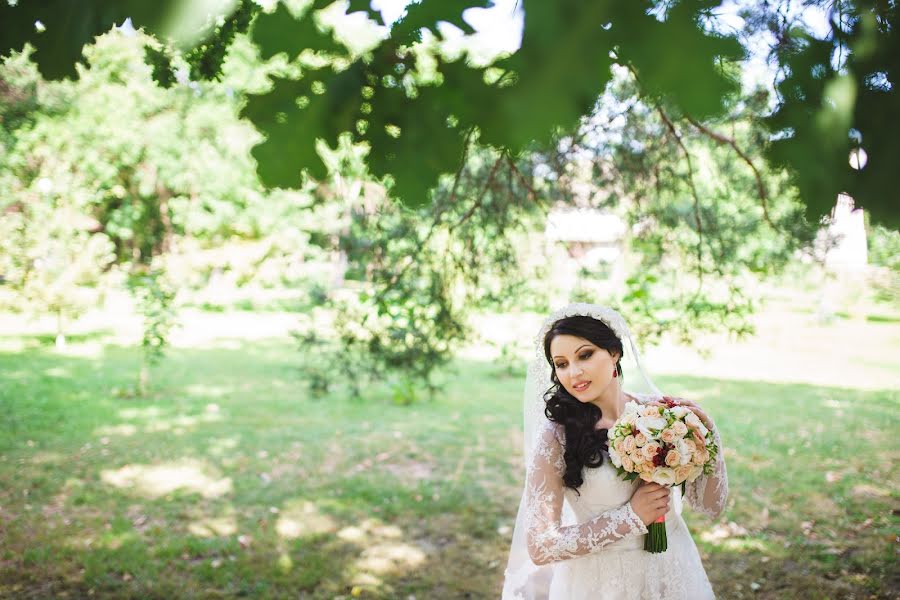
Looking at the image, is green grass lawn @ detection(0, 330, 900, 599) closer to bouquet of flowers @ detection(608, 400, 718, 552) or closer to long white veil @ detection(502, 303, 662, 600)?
long white veil @ detection(502, 303, 662, 600)

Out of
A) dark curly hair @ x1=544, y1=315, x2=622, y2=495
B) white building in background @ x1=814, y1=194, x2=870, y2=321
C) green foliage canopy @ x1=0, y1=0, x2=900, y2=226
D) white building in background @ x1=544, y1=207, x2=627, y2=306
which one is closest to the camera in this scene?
green foliage canopy @ x1=0, y1=0, x2=900, y2=226

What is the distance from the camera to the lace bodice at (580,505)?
2252 mm

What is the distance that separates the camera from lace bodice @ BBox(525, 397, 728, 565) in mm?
2252

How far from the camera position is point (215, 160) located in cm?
1920

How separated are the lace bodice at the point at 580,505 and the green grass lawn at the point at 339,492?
2336mm

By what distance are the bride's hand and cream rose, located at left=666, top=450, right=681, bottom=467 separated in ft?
0.62

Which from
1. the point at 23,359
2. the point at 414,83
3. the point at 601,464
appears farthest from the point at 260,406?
the point at 414,83

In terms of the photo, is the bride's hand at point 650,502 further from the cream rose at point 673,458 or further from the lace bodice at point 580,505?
the cream rose at point 673,458

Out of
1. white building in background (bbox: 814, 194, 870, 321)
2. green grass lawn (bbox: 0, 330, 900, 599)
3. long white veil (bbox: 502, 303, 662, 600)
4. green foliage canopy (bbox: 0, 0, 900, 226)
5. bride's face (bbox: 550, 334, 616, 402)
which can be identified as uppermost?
white building in background (bbox: 814, 194, 870, 321)

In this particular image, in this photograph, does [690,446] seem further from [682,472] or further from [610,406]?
[610,406]

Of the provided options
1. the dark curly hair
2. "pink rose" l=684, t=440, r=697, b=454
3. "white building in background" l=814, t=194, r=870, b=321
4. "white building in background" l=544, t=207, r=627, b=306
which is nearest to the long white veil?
the dark curly hair

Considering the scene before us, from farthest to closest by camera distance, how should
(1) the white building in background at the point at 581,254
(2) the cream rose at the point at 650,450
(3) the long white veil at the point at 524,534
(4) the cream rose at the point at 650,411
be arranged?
(1) the white building in background at the point at 581,254 → (3) the long white veil at the point at 524,534 → (4) the cream rose at the point at 650,411 → (2) the cream rose at the point at 650,450

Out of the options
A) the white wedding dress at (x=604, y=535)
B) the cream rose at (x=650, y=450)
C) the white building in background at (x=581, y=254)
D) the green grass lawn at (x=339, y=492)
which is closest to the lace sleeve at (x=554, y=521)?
the white wedding dress at (x=604, y=535)

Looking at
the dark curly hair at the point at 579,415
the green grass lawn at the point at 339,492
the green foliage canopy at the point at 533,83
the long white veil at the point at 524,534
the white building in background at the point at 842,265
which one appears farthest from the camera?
the green grass lawn at the point at 339,492
